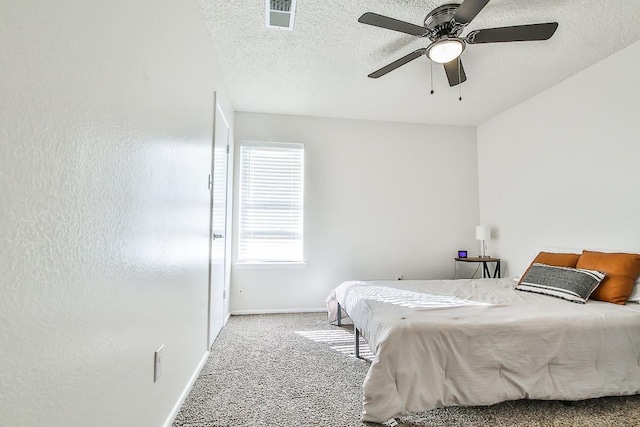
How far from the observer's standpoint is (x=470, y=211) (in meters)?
4.32

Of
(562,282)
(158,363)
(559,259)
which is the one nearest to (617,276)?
(562,282)

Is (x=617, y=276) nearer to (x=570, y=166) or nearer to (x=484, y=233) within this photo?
(x=570, y=166)

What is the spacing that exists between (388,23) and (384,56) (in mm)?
864

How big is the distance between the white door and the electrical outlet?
108 cm

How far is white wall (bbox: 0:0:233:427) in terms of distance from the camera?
65 cm

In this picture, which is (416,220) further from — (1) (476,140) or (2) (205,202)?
(2) (205,202)

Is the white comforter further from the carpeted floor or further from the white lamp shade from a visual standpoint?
the white lamp shade

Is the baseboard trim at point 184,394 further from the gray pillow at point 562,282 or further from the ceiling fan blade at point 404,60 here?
the gray pillow at point 562,282

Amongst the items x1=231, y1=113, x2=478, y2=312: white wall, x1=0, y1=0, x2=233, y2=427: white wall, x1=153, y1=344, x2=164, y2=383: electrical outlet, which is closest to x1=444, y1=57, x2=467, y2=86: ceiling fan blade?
x1=231, y1=113, x2=478, y2=312: white wall

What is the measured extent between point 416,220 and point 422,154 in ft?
3.08

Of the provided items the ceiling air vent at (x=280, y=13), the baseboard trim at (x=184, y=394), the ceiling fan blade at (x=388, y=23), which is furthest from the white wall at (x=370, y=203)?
the ceiling fan blade at (x=388, y=23)

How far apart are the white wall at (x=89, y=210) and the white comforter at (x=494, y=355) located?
3.85 ft

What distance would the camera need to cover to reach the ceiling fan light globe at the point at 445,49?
2.01 metres

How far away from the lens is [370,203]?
4.11 meters
